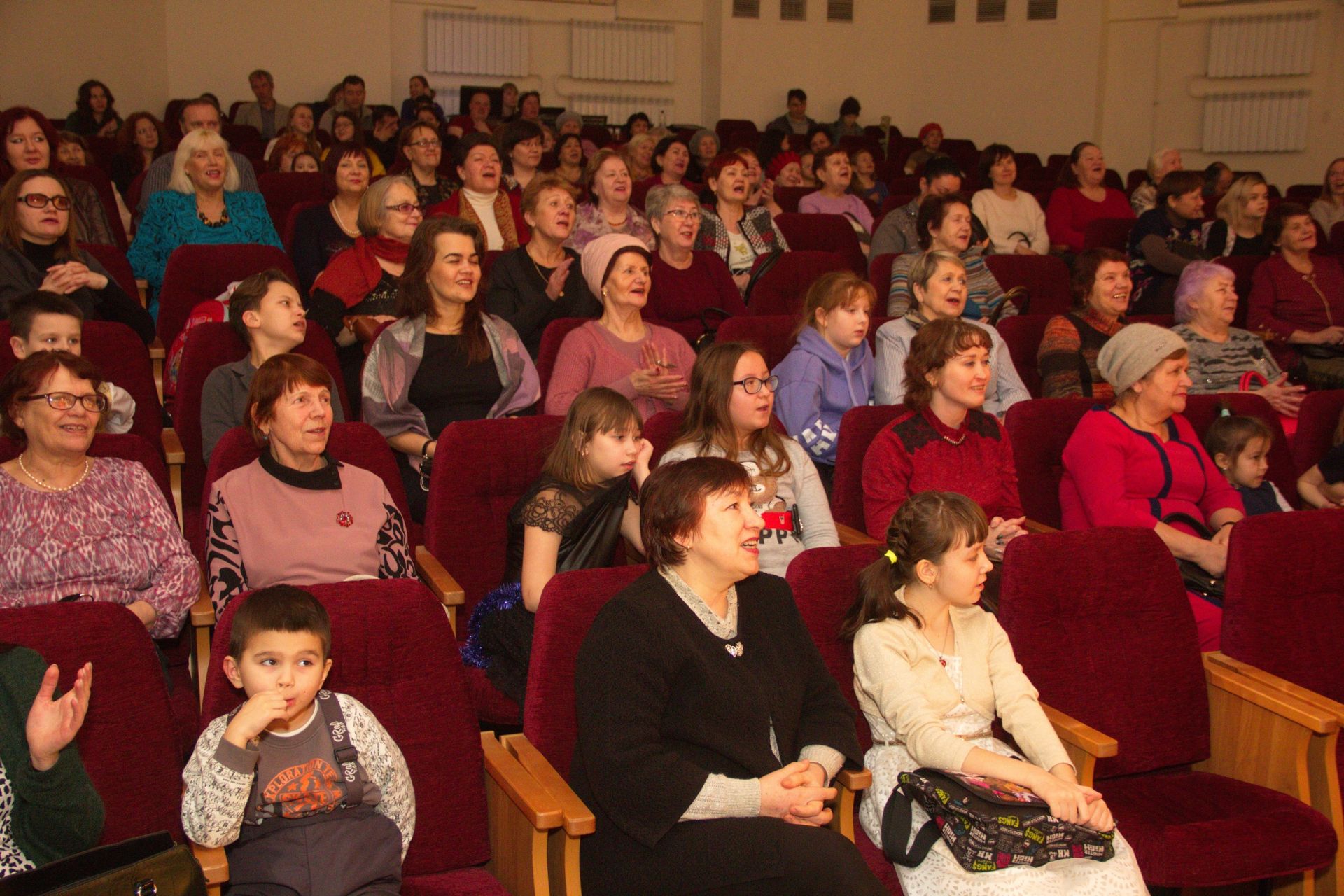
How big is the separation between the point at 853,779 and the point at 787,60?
10169 mm

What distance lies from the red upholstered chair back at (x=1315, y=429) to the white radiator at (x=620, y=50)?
865 centimetres

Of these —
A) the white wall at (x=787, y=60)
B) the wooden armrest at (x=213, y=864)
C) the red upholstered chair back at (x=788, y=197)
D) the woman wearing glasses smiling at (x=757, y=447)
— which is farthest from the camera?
the white wall at (x=787, y=60)

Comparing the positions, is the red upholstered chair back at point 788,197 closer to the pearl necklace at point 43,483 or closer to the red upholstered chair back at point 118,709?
the pearl necklace at point 43,483

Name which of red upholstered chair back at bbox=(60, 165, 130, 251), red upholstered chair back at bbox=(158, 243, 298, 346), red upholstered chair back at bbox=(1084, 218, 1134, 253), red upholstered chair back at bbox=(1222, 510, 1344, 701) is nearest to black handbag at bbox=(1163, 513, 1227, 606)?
red upholstered chair back at bbox=(1222, 510, 1344, 701)

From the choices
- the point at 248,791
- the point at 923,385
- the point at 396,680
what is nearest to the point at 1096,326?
the point at 923,385

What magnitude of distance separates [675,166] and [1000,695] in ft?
14.9

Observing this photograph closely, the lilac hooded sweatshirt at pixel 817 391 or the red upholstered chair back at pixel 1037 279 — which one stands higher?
the red upholstered chair back at pixel 1037 279

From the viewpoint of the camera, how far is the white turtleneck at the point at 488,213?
4707 mm

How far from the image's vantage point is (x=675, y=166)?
6297 mm

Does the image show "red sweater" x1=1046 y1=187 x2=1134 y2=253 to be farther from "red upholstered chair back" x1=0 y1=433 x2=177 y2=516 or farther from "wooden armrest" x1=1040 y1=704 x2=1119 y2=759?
"red upholstered chair back" x1=0 y1=433 x2=177 y2=516

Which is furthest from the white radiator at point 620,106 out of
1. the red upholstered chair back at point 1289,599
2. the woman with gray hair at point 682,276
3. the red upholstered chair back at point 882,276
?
the red upholstered chair back at point 1289,599

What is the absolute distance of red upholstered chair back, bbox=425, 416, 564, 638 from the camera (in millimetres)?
2721

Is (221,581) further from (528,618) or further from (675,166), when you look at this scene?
(675,166)

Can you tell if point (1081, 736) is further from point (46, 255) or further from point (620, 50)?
point (620, 50)
